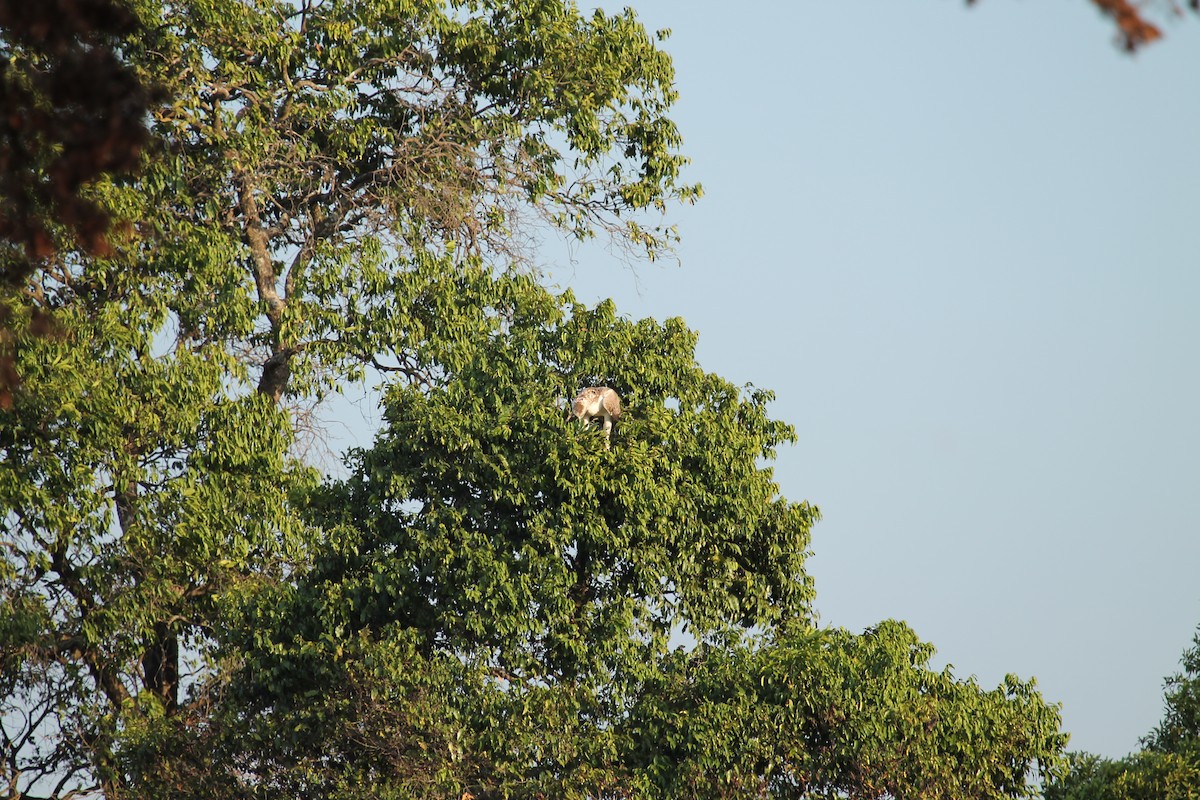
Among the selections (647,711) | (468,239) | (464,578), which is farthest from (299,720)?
(468,239)

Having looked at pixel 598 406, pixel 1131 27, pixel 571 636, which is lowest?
pixel 1131 27

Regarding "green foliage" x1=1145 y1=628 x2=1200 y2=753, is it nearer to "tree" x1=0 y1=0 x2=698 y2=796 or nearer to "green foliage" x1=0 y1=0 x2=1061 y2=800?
"green foliage" x1=0 y1=0 x2=1061 y2=800

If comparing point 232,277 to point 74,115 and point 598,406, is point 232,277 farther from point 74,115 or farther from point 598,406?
point 74,115

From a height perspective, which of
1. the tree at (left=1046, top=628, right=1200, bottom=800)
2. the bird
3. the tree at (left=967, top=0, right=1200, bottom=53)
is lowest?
the tree at (left=967, top=0, right=1200, bottom=53)

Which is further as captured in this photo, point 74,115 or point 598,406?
point 598,406

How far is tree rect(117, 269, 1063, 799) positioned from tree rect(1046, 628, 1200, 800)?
11.9 inches

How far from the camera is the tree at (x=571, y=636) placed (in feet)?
50.1

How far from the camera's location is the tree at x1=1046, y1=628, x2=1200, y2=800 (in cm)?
1495

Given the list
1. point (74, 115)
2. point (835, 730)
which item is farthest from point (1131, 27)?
point (835, 730)

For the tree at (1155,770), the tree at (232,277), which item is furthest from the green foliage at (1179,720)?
the tree at (232,277)

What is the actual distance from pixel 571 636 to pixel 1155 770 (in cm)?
539

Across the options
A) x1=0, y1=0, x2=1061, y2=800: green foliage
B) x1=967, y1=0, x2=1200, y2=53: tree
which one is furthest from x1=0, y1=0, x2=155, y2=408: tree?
x1=0, y1=0, x2=1061, y2=800: green foliage

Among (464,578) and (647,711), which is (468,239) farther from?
(647,711)

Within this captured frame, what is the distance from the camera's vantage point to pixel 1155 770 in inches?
595
